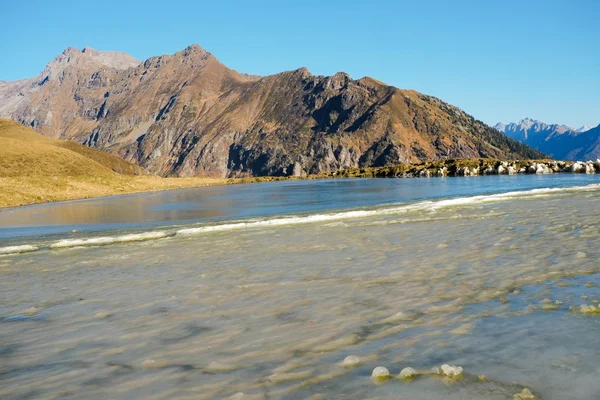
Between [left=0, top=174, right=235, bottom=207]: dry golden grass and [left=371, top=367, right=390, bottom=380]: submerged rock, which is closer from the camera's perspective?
[left=371, top=367, right=390, bottom=380]: submerged rock

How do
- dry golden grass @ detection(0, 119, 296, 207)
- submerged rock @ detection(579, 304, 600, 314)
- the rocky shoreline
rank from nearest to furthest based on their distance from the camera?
1. submerged rock @ detection(579, 304, 600, 314)
2. dry golden grass @ detection(0, 119, 296, 207)
3. the rocky shoreline

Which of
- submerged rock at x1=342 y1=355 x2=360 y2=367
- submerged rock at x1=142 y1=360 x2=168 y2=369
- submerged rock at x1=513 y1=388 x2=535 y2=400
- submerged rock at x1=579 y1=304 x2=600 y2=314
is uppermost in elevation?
submerged rock at x1=579 y1=304 x2=600 y2=314

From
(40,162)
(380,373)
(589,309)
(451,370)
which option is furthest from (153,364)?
(40,162)

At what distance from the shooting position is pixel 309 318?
32.5 feet

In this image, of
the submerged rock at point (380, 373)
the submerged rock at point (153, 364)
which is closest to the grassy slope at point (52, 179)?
the submerged rock at point (153, 364)

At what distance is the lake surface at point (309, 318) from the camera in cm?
688

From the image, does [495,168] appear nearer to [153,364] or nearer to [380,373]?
[380,373]

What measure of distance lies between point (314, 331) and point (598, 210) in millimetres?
25079

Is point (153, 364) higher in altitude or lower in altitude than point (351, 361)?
lower

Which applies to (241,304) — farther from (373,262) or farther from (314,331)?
(373,262)

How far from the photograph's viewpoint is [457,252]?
16516mm

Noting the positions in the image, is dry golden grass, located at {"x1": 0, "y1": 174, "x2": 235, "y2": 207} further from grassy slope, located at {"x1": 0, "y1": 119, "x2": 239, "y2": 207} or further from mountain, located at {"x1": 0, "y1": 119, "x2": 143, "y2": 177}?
→ mountain, located at {"x1": 0, "y1": 119, "x2": 143, "y2": 177}

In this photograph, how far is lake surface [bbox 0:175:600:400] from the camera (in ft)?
22.6

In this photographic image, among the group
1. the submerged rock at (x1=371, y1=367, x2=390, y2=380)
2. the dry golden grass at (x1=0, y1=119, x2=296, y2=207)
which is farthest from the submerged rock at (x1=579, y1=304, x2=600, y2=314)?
the dry golden grass at (x1=0, y1=119, x2=296, y2=207)
